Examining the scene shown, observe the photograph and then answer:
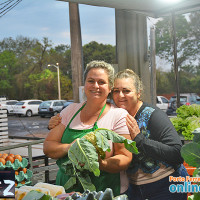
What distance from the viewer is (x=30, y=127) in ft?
42.1

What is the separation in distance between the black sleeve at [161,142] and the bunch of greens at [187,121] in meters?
1.12

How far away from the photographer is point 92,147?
1097 mm

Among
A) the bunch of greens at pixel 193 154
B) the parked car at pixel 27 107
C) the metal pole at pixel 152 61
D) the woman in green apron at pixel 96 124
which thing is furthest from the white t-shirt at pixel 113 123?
the parked car at pixel 27 107

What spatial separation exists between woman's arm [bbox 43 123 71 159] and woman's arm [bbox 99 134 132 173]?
19 centimetres

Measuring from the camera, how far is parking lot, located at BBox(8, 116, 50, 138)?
492 inches

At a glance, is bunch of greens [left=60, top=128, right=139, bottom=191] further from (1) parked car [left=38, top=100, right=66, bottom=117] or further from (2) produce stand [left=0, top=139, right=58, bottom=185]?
(1) parked car [left=38, top=100, right=66, bottom=117]

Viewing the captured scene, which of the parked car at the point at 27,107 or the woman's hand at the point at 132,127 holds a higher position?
the woman's hand at the point at 132,127

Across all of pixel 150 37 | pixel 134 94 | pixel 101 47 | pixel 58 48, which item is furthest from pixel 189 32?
pixel 134 94

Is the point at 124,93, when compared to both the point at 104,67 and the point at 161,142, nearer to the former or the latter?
the point at 104,67

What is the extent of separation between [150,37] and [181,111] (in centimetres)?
108

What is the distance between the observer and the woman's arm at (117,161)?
3.94 feet

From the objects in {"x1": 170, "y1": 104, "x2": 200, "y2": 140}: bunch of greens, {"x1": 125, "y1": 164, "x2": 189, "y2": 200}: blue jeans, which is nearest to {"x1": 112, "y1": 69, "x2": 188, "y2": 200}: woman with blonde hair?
{"x1": 125, "y1": 164, "x2": 189, "y2": 200}: blue jeans

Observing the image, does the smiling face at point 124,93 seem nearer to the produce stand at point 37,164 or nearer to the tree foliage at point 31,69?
the produce stand at point 37,164

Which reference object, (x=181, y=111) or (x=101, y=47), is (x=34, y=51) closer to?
(x=101, y=47)
